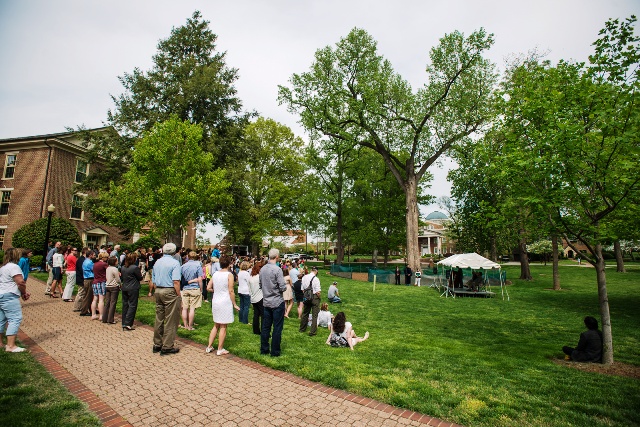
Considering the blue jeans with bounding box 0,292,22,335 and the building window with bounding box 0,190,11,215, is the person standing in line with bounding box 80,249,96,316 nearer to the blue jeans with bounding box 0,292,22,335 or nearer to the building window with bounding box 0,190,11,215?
the blue jeans with bounding box 0,292,22,335

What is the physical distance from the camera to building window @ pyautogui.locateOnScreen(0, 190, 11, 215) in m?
28.6

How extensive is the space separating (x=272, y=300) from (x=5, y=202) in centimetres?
3501

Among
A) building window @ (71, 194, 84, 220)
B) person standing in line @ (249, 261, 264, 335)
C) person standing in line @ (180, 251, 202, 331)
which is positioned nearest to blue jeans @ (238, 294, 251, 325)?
person standing in line @ (249, 261, 264, 335)

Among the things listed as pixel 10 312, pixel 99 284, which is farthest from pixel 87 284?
pixel 10 312

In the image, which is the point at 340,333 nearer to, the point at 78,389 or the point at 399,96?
the point at 78,389

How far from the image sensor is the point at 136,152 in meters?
15.7

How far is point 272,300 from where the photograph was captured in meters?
6.52

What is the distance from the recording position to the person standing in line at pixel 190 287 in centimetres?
835

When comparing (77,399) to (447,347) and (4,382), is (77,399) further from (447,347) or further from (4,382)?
(447,347)

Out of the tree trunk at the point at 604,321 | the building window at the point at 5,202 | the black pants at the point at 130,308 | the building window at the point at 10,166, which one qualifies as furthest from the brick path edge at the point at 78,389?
the building window at the point at 10,166

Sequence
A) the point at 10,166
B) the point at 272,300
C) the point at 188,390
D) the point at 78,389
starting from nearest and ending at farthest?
the point at 78,389
the point at 188,390
the point at 272,300
the point at 10,166

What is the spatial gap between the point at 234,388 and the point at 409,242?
70.1 ft

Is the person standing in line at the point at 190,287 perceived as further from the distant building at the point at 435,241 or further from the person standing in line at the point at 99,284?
the distant building at the point at 435,241

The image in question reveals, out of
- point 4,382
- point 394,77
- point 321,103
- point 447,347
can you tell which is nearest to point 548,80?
point 447,347
